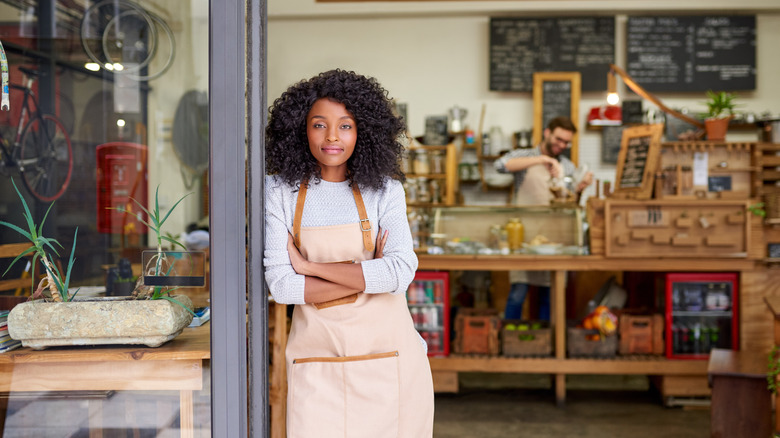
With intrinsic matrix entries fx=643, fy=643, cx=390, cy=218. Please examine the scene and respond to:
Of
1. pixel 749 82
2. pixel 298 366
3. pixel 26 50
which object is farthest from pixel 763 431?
pixel 749 82

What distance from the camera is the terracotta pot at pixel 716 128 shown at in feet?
13.9

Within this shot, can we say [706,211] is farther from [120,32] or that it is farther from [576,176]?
[120,32]

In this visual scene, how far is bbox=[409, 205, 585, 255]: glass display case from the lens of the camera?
14.0 ft

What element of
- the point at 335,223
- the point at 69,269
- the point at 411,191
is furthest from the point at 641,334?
the point at 69,269

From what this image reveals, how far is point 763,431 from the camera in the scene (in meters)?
2.86

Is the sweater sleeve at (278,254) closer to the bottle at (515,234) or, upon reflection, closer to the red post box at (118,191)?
the red post box at (118,191)

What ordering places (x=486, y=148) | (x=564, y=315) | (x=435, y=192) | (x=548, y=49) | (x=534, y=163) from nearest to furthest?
1. (x=564, y=315)
2. (x=534, y=163)
3. (x=435, y=192)
4. (x=486, y=148)
5. (x=548, y=49)

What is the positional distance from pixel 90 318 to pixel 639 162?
365cm

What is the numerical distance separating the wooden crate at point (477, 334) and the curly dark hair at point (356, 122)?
2.60m

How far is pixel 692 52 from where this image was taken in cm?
634

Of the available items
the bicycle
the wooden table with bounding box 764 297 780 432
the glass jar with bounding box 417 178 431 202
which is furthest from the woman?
the glass jar with bounding box 417 178 431 202

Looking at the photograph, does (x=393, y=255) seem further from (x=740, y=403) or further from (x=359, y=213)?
(x=740, y=403)

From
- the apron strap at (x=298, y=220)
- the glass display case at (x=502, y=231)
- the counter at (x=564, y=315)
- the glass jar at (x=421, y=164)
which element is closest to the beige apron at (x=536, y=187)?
the glass display case at (x=502, y=231)

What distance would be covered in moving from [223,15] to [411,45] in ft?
17.0
